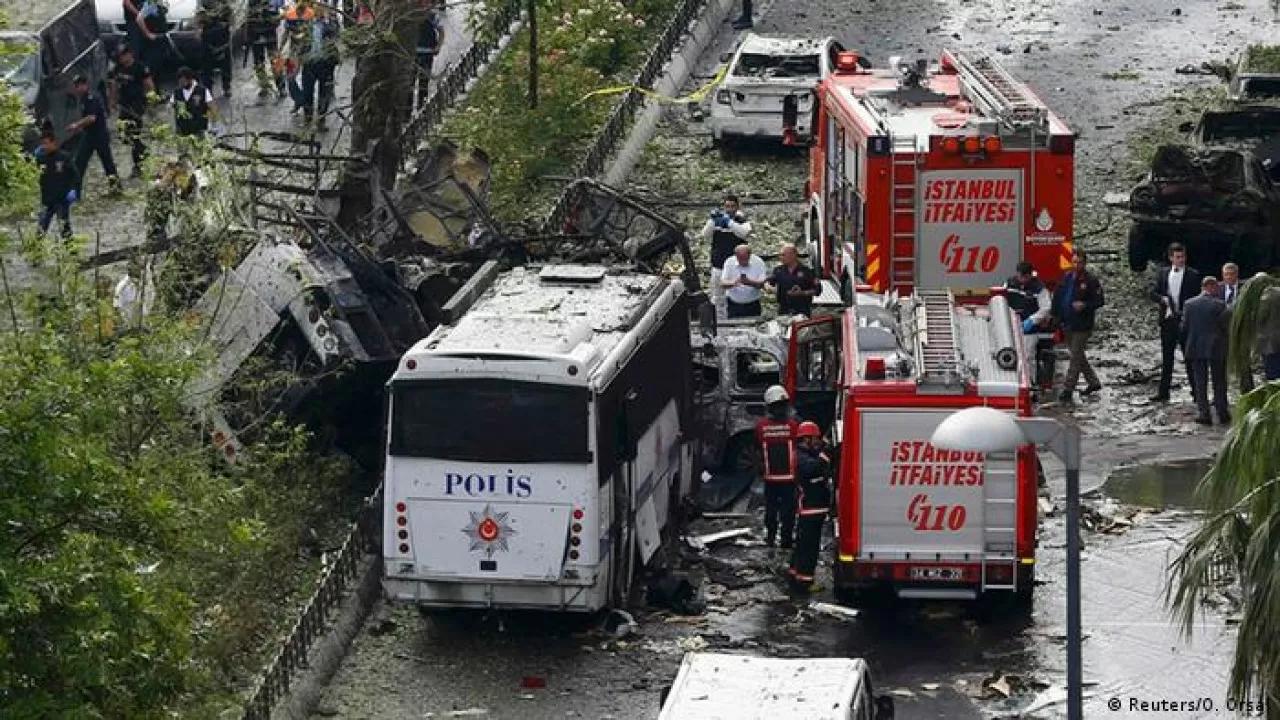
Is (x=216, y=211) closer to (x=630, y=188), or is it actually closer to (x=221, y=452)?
(x=221, y=452)

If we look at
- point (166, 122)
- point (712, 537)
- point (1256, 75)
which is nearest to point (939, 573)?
point (712, 537)

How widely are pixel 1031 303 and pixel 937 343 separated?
234 inches

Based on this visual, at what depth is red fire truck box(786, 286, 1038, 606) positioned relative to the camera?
23609 millimetres

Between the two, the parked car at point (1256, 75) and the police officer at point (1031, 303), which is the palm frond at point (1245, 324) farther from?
the parked car at point (1256, 75)

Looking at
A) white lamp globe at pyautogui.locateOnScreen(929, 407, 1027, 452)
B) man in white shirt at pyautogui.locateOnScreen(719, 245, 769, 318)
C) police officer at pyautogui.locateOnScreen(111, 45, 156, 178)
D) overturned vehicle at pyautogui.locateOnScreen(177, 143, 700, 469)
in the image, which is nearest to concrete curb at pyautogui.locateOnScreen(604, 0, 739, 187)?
man in white shirt at pyautogui.locateOnScreen(719, 245, 769, 318)

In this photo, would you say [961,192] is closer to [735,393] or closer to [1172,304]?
[1172,304]

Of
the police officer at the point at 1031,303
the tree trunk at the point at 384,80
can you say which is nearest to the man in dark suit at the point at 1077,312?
the police officer at the point at 1031,303

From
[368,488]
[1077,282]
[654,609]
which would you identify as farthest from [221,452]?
[1077,282]

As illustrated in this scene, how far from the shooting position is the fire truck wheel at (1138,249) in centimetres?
3416

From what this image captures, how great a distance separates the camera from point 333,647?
935 inches

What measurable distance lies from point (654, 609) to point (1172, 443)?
6749 millimetres

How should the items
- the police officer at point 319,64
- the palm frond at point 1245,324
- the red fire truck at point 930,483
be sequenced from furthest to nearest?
1. the police officer at point 319,64
2. the red fire truck at point 930,483
3. the palm frond at point 1245,324

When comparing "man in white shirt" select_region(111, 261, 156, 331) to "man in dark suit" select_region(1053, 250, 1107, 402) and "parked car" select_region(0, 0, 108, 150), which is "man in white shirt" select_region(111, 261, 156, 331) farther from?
"man in dark suit" select_region(1053, 250, 1107, 402)

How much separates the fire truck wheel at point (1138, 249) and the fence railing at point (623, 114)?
6.55 m
